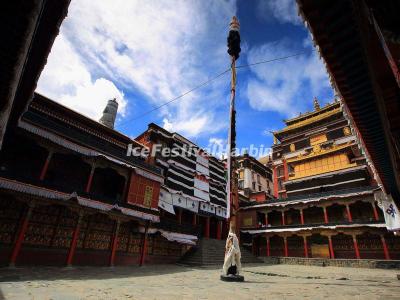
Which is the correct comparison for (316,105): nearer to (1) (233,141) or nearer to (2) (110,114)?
(2) (110,114)

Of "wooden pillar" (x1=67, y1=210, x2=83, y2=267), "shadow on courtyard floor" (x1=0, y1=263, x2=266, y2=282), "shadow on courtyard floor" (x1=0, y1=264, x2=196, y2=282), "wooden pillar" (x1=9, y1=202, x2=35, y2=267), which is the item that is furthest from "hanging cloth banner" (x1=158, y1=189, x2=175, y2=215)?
"wooden pillar" (x1=9, y1=202, x2=35, y2=267)

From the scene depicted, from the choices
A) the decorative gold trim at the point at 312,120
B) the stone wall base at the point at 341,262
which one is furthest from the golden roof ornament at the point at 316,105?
the stone wall base at the point at 341,262

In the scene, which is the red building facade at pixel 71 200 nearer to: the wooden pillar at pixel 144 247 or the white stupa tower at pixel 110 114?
the wooden pillar at pixel 144 247

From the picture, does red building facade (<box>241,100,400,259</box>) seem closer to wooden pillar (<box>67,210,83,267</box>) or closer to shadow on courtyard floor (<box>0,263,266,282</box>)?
shadow on courtyard floor (<box>0,263,266,282</box>)

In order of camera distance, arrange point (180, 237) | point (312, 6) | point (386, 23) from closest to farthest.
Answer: point (386, 23), point (312, 6), point (180, 237)

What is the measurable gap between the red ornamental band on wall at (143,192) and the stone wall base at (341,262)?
14408 millimetres

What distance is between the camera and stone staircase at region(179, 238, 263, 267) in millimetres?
19816

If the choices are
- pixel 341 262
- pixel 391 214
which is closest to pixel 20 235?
pixel 391 214

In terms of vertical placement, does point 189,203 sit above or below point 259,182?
below

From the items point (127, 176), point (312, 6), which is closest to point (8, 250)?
point (127, 176)

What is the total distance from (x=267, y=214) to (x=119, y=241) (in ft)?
66.0

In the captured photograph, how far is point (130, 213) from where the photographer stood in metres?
16.5

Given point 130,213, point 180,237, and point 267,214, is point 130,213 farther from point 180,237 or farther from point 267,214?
point 267,214

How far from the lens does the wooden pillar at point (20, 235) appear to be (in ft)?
37.8
